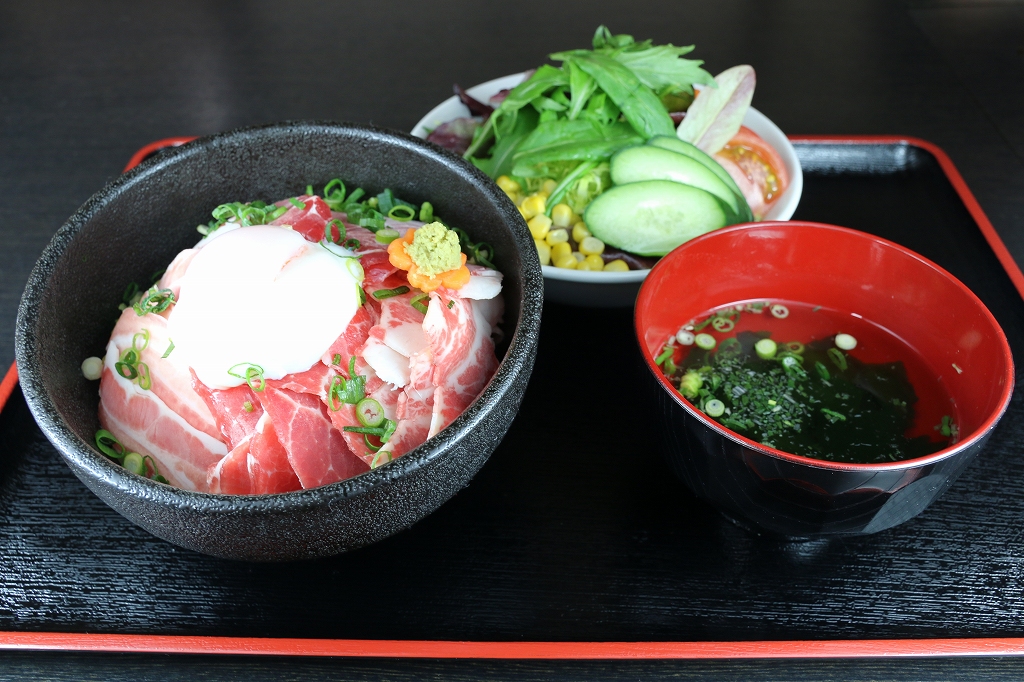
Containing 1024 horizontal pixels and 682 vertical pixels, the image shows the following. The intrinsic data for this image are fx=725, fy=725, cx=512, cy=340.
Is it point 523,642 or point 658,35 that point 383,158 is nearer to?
point 523,642

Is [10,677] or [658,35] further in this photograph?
[658,35]

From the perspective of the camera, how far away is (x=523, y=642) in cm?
120

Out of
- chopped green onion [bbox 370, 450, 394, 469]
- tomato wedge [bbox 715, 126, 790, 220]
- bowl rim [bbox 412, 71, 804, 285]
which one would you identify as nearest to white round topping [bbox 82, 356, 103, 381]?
chopped green onion [bbox 370, 450, 394, 469]

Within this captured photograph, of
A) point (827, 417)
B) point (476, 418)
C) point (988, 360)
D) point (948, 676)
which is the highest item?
point (476, 418)

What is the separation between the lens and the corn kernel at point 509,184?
195 cm

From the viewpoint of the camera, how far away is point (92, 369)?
134 centimetres

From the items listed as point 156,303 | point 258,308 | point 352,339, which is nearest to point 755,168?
point 352,339

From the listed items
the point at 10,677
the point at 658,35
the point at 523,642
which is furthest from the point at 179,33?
the point at 523,642

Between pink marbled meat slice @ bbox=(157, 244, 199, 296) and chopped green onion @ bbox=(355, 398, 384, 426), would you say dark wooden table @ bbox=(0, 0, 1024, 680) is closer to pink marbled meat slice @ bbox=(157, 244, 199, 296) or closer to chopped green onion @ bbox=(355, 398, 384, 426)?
pink marbled meat slice @ bbox=(157, 244, 199, 296)

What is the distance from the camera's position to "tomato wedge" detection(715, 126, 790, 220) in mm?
1951

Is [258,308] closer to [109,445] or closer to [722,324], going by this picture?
[109,445]

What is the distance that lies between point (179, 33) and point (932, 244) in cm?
295

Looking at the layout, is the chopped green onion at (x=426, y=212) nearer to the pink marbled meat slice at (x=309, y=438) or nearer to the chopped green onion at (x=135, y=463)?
the pink marbled meat slice at (x=309, y=438)

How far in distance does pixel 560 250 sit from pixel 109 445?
3.50ft
